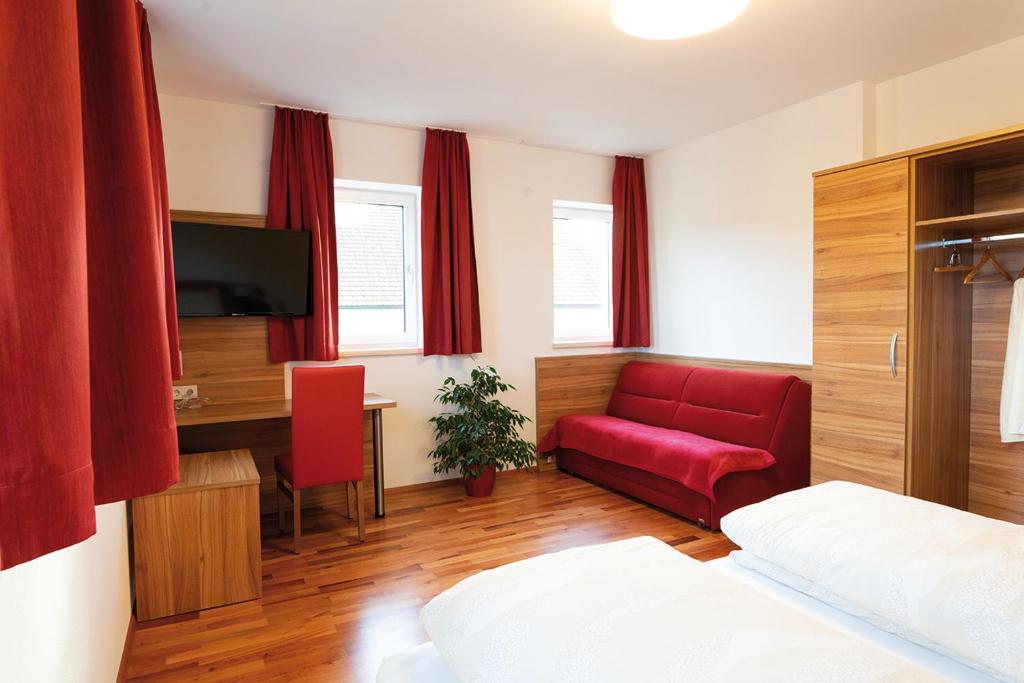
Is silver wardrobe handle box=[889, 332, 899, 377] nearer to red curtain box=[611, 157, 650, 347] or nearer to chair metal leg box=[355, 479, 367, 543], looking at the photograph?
red curtain box=[611, 157, 650, 347]

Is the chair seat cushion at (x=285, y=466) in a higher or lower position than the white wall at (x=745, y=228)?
lower

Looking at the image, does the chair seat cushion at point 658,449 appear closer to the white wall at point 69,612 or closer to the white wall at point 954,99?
the white wall at point 954,99

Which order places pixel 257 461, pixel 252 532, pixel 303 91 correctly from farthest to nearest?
pixel 257 461 < pixel 303 91 < pixel 252 532

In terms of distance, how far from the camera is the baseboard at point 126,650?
6.89 feet

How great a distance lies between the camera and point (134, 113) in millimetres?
708

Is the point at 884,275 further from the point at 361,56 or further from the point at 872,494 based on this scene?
the point at 361,56

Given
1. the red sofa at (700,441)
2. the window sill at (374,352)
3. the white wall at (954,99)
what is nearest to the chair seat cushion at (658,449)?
the red sofa at (700,441)

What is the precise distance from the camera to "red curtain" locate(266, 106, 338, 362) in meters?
3.79

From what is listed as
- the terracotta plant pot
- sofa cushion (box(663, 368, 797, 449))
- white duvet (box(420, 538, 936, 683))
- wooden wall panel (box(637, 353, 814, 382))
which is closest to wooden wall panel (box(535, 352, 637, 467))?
wooden wall panel (box(637, 353, 814, 382))

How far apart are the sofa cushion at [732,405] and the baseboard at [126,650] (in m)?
3.36

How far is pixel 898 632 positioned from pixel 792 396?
241 centimetres

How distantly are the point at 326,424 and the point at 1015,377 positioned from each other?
3330 millimetres

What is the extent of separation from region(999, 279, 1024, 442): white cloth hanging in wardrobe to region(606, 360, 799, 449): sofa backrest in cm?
115

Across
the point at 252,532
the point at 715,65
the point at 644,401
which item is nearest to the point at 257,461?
the point at 252,532
